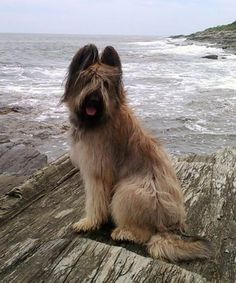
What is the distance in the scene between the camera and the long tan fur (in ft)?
13.0

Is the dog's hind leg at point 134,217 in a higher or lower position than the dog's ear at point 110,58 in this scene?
lower

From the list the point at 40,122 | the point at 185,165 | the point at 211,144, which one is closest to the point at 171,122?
the point at 211,144

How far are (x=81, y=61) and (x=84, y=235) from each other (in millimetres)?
1606

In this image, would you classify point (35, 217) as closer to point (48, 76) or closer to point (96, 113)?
point (96, 113)

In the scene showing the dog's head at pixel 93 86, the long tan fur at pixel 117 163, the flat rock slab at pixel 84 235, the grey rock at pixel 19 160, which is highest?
the dog's head at pixel 93 86

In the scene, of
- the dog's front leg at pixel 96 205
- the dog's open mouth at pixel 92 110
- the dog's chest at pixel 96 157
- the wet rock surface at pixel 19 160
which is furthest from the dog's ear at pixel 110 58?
the wet rock surface at pixel 19 160

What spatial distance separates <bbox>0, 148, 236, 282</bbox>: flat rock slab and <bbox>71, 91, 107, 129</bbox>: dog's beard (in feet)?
3.41

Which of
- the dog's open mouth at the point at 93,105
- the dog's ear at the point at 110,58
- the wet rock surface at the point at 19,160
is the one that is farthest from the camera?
the wet rock surface at the point at 19,160

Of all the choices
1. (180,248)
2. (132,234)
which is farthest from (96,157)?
(180,248)

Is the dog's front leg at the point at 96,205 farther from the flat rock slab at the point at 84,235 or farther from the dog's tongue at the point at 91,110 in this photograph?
the dog's tongue at the point at 91,110

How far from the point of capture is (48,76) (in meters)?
28.7

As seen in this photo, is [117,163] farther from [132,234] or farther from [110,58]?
[110,58]

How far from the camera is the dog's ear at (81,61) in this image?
3.94m

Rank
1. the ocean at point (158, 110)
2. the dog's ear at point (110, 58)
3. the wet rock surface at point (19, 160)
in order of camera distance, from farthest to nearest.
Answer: the ocean at point (158, 110), the wet rock surface at point (19, 160), the dog's ear at point (110, 58)
